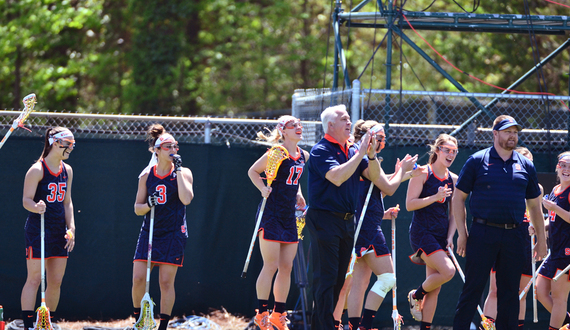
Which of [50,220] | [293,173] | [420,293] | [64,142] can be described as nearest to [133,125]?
[64,142]

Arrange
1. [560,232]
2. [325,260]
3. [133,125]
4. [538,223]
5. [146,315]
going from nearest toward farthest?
[325,260] → [538,223] → [146,315] → [560,232] → [133,125]

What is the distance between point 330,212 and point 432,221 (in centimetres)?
141

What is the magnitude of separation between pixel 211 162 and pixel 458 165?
2.84 metres

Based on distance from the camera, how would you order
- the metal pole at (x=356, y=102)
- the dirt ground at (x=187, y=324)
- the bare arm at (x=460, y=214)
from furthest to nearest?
the dirt ground at (x=187, y=324)
the metal pole at (x=356, y=102)
the bare arm at (x=460, y=214)

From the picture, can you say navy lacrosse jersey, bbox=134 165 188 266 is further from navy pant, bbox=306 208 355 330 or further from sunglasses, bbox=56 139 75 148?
navy pant, bbox=306 208 355 330

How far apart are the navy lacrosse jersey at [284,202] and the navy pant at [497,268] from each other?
162cm

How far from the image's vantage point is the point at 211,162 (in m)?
6.81

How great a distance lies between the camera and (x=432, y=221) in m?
5.37

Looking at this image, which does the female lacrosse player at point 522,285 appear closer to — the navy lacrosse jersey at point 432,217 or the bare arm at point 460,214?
the navy lacrosse jersey at point 432,217

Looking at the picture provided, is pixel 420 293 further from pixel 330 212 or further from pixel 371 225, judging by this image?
pixel 330 212

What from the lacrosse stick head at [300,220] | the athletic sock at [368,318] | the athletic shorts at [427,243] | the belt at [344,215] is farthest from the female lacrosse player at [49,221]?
the athletic shorts at [427,243]

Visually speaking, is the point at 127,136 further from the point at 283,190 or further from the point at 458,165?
the point at 458,165

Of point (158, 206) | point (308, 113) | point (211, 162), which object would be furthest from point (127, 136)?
point (308, 113)

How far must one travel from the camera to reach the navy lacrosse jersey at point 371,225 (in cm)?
509
